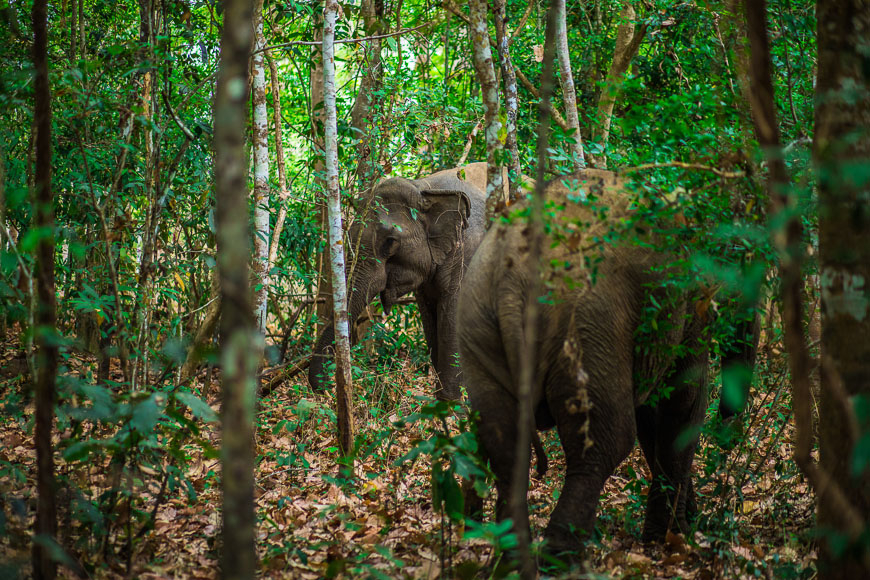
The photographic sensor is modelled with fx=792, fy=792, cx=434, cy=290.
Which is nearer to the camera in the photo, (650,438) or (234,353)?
(234,353)

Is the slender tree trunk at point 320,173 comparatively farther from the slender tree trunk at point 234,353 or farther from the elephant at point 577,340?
the slender tree trunk at point 234,353

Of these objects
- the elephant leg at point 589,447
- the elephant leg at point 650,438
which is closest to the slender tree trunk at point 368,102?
the elephant leg at point 650,438

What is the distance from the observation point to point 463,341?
13.8 ft

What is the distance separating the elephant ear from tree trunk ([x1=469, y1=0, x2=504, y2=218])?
148 inches

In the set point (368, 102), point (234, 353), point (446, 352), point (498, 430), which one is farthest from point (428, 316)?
point (234, 353)

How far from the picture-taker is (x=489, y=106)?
502cm

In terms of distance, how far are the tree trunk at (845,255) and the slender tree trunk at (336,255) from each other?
12.1ft

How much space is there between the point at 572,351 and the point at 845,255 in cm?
130

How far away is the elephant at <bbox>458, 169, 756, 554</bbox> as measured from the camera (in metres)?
3.66

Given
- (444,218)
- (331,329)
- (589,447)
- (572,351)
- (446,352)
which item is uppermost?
(444,218)

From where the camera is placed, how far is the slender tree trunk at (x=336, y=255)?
5.86m

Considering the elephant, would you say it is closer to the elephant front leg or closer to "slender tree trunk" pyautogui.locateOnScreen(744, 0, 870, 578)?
"slender tree trunk" pyautogui.locateOnScreen(744, 0, 870, 578)

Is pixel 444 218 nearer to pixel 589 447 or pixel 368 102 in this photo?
pixel 368 102

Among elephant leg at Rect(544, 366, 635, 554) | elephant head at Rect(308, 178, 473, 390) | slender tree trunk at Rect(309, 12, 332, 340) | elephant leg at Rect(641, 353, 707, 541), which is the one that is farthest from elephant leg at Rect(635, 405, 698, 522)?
elephant head at Rect(308, 178, 473, 390)
